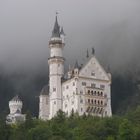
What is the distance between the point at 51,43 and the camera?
108750 mm

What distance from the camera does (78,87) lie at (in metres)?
105

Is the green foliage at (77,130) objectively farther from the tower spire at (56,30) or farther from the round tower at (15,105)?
the round tower at (15,105)

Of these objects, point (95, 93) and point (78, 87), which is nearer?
point (78, 87)

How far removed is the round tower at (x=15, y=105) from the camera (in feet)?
384

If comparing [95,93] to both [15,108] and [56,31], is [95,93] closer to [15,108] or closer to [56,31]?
[56,31]

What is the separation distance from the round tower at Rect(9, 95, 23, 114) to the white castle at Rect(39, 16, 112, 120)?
8.50 meters

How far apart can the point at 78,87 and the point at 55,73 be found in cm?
450

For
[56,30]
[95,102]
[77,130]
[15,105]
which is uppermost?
[56,30]

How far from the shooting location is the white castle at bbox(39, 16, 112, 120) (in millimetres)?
105250

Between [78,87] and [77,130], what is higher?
[78,87]

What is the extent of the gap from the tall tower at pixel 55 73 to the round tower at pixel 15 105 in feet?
33.6

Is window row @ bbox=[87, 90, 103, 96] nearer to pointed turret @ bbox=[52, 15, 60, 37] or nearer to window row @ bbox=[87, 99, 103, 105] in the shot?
window row @ bbox=[87, 99, 103, 105]

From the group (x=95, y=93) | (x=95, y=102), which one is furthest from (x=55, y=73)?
(x=95, y=102)

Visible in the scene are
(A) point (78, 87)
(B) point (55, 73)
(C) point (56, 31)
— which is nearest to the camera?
(A) point (78, 87)
